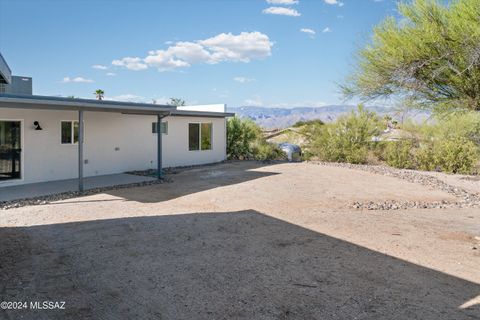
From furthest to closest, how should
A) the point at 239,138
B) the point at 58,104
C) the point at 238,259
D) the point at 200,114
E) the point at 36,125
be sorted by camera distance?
the point at 239,138, the point at 200,114, the point at 36,125, the point at 58,104, the point at 238,259

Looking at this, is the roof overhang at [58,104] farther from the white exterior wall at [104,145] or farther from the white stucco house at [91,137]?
the white exterior wall at [104,145]

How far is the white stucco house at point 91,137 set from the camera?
1018 cm

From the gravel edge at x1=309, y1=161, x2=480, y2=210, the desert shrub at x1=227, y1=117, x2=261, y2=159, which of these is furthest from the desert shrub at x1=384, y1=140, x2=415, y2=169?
the desert shrub at x1=227, y1=117, x2=261, y2=159

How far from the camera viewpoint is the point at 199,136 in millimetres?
16797

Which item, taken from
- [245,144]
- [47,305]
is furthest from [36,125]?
[245,144]

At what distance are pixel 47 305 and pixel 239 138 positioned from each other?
15793 mm

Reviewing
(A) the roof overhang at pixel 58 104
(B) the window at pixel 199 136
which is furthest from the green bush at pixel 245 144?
(A) the roof overhang at pixel 58 104

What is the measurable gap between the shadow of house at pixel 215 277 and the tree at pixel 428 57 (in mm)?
2807

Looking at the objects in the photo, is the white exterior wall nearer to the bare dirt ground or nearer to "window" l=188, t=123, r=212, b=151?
"window" l=188, t=123, r=212, b=151

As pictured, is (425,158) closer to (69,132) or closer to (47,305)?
(69,132)

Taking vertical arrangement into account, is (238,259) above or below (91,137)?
below

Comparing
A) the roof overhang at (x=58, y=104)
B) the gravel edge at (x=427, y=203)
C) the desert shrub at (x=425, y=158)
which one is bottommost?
the gravel edge at (x=427, y=203)

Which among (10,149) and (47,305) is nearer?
(47,305)

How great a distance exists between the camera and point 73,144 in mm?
12117
